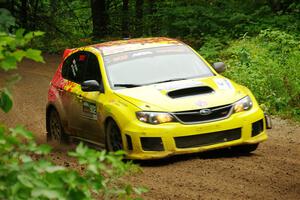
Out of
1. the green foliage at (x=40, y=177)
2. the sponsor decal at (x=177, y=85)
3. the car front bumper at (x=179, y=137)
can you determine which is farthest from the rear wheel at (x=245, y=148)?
the green foliage at (x=40, y=177)

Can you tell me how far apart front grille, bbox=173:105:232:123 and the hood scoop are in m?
0.37

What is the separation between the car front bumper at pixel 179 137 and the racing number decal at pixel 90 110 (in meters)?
1.02

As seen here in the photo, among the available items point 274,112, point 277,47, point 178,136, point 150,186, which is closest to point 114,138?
point 178,136

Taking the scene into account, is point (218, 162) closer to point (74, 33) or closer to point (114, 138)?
point (114, 138)

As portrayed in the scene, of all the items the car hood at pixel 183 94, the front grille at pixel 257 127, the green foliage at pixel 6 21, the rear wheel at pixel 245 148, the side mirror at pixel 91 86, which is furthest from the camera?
the side mirror at pixel 91 86

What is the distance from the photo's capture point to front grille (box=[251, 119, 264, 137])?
32.5 ft

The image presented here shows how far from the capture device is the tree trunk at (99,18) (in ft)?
97.1

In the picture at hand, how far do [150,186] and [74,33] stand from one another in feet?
83.3

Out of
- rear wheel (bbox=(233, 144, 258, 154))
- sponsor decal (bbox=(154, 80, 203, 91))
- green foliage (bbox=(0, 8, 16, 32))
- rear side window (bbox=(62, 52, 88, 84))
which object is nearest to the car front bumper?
rear wheel (bbox=(233, 144, 258, 154))

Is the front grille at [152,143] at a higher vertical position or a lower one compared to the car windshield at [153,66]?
lower

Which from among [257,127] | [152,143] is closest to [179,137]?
[152,143]

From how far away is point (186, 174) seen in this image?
8.70m

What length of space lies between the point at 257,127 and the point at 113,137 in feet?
5.93

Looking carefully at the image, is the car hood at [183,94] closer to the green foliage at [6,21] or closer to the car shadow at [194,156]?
the car shadow at [194,156]
